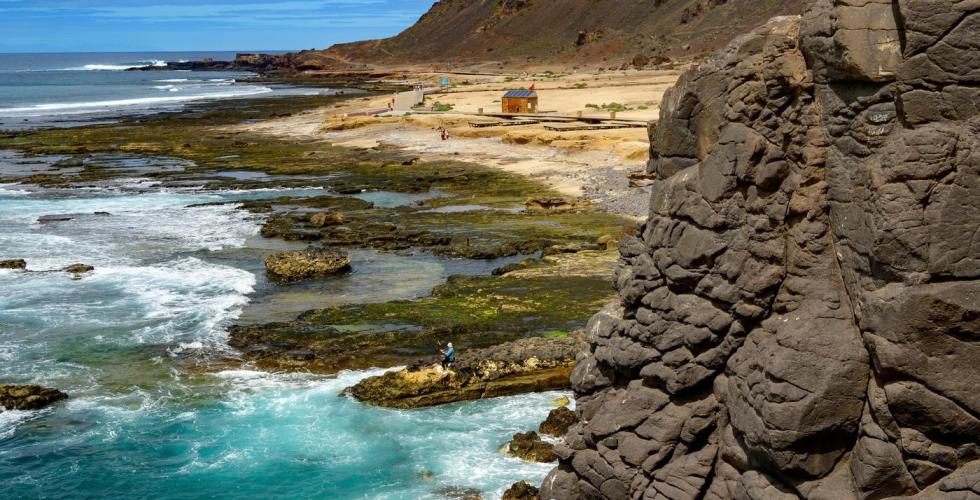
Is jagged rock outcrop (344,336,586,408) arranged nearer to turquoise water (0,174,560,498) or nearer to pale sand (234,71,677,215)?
turquoise water (0,174,560,498)

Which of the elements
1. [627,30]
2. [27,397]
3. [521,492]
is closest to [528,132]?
[27,397]

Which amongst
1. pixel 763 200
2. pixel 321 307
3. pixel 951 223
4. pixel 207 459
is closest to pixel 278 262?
pixel 321 307

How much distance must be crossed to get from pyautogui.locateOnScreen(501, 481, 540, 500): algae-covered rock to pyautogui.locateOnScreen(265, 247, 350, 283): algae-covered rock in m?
19.1

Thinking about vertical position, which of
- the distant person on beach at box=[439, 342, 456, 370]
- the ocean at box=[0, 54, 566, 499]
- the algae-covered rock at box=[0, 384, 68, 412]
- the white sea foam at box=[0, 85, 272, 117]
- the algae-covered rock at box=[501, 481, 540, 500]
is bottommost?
the white sea foam at box=[0, 85, 272, 117]

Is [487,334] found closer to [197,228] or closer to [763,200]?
[763,200]

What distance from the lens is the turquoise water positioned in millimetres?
19375

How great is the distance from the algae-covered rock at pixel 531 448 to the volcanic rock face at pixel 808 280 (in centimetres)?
482

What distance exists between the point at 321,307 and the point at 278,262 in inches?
203

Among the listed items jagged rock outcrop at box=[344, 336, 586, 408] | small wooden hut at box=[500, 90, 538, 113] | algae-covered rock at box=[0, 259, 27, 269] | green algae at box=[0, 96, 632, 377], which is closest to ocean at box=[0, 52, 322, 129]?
green algae at box=[0, 96, 632, 377]

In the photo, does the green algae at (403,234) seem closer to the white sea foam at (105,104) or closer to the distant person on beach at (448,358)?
the distant person on beach at (448,358)

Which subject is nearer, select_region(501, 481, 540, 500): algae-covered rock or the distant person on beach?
select_region(501, 481, 540, 500): algae-covered rock

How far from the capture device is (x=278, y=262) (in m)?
35.7

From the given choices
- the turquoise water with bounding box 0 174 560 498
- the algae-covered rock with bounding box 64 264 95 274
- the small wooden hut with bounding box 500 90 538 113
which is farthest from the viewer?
the small wooden hut with bounding box 500 90 538 113

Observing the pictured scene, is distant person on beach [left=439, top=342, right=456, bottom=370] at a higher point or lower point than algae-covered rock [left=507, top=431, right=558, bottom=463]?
higher
